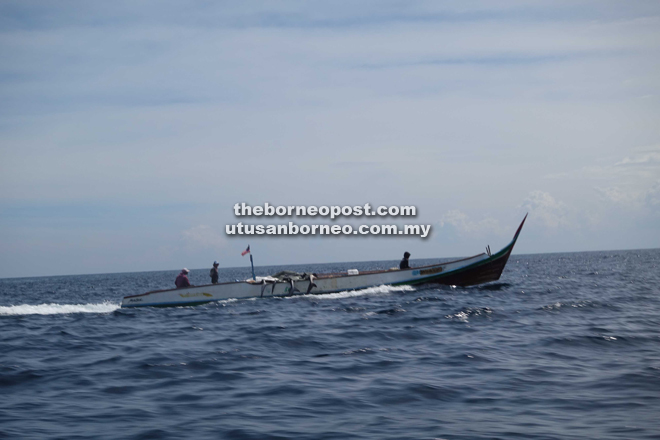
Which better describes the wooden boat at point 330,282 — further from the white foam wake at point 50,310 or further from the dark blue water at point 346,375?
the dark blue water at point 346,375

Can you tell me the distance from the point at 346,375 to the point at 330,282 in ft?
51.2

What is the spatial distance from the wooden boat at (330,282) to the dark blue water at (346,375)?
529 cm

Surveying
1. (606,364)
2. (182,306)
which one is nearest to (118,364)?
(606,364)

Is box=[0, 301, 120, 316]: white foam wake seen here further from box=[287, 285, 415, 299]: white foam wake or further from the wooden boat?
box=[287, 285, 415, 299]: white foam wake

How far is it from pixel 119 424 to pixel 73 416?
0.97 meters

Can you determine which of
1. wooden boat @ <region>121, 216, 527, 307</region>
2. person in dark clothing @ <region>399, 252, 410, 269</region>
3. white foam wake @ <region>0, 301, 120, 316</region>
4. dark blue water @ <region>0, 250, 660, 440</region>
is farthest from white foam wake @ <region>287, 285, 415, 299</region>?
white foam wake @ <region>0, 301, 120, 316</region>

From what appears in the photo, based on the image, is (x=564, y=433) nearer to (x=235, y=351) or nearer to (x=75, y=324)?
(x=235, y=351)

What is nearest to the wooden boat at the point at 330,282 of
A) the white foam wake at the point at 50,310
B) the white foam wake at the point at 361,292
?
the white foam wake at the point at 361,292

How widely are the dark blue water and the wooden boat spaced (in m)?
5.29

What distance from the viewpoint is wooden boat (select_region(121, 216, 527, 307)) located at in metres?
24.9

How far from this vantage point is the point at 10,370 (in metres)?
11.5

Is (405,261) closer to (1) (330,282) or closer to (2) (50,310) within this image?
(1) (330,282)

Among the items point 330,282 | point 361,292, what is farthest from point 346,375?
point 330,282

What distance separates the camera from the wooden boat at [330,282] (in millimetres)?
24938
